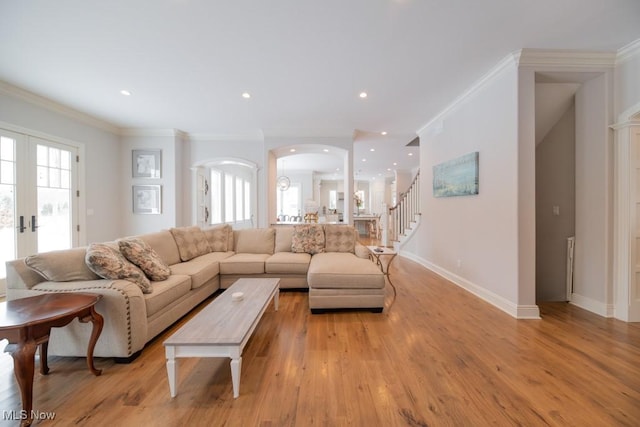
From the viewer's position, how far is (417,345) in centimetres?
221

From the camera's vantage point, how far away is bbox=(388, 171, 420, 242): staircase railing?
19.3 feet

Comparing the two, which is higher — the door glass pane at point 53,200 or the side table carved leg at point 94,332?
the door glass pane at point 53,200

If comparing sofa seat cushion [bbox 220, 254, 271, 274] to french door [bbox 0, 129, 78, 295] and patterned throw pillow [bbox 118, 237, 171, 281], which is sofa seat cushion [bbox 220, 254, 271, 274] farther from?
french door [bbox 0, 129, 78, 295]

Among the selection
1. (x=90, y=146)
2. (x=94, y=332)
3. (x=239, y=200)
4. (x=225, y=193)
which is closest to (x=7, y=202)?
(x=90, y=146)

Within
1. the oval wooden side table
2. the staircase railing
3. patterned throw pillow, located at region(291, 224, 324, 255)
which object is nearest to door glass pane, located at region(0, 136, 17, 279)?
the oval wooden side table

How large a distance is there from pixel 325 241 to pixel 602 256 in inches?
132

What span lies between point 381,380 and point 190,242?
3.14m

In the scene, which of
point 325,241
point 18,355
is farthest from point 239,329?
point 325,241

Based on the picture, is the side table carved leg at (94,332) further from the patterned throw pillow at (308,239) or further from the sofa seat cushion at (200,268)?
the patterned throw pillow at (308,239)

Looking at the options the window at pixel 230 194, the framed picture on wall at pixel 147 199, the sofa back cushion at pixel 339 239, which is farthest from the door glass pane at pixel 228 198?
the sofa back cushion at pixel 339 239

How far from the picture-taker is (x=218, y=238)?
416 cm

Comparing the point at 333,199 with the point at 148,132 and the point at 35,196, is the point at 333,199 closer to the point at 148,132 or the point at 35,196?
the point at 148,132

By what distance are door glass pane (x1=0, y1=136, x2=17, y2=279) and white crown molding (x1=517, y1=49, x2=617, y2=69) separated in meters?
6.74

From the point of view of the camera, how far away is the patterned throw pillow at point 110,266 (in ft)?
6.86
